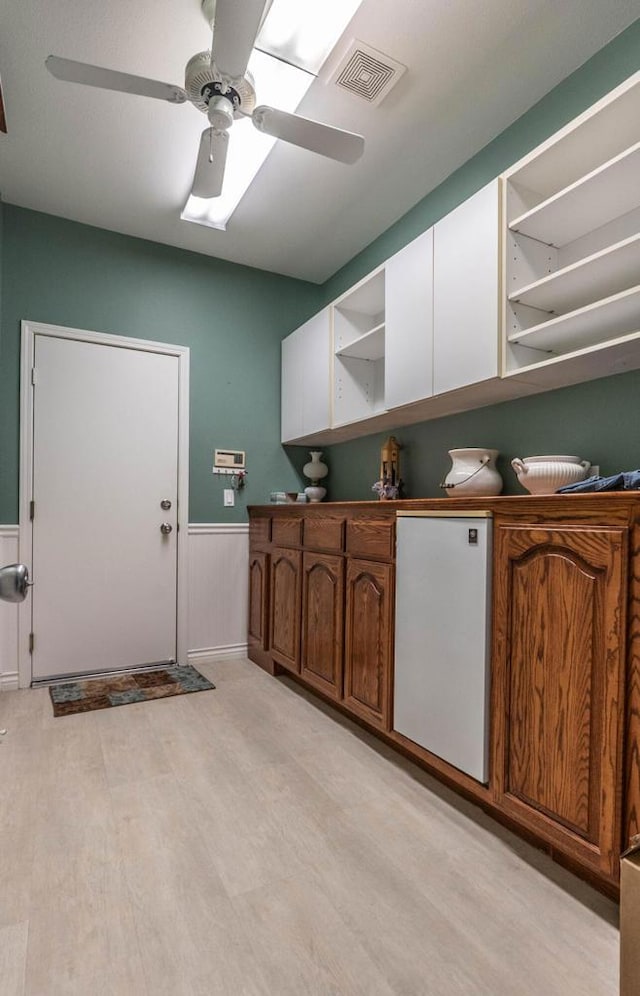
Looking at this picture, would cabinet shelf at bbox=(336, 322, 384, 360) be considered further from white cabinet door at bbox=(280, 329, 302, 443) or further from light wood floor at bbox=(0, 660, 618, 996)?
light wood floor at bbox=(0, 660, 618, 996)

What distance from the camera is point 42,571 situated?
9.84 ft

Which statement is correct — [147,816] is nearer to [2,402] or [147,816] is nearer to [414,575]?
[414,575]

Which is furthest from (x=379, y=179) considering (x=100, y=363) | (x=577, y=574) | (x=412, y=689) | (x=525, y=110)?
(x=412, y=689)

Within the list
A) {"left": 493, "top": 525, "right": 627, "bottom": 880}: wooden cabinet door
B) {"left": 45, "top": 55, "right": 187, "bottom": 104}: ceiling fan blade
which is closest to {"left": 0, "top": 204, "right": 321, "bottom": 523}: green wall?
{"left": 45, "top": 55, "right": 187, "bottom": 104}: ceiling fan blade

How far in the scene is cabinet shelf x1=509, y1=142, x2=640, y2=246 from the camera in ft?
5.25

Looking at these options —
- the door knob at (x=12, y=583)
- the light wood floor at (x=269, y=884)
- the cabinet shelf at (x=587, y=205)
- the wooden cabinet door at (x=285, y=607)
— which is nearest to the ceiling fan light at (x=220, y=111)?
the cabinet shelf at (x=587, y=205)

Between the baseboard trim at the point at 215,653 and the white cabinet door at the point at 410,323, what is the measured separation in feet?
6.59

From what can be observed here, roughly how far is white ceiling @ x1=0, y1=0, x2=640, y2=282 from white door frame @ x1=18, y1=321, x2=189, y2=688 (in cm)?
69

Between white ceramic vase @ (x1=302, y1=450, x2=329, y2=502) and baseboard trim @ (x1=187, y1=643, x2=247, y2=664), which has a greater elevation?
white ceramic vase @ (x1=302, y1=450, x2=329, y2=502)

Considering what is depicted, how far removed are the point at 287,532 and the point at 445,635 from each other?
1.39 metres

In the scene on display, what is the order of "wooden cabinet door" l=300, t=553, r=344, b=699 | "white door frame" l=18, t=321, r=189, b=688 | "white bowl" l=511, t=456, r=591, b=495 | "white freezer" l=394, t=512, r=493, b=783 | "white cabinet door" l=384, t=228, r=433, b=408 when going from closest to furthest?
"white freezer" l=394, t=512, r=493, b=783 → "white bowl" l=511, t=456, r=591, b=495 → "white cabinet door" l=384, t=228, r=433, b=408 → "wooden cabinet door" l=300, t=553, r=344, b=699 → "white door frame" l=18, t=321, r=189, b=688

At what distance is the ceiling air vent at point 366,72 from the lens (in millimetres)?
1916

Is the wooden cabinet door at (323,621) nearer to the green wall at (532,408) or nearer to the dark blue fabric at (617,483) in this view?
the green wall at (532,408)

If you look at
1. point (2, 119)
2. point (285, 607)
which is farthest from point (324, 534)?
point (2, 119)
